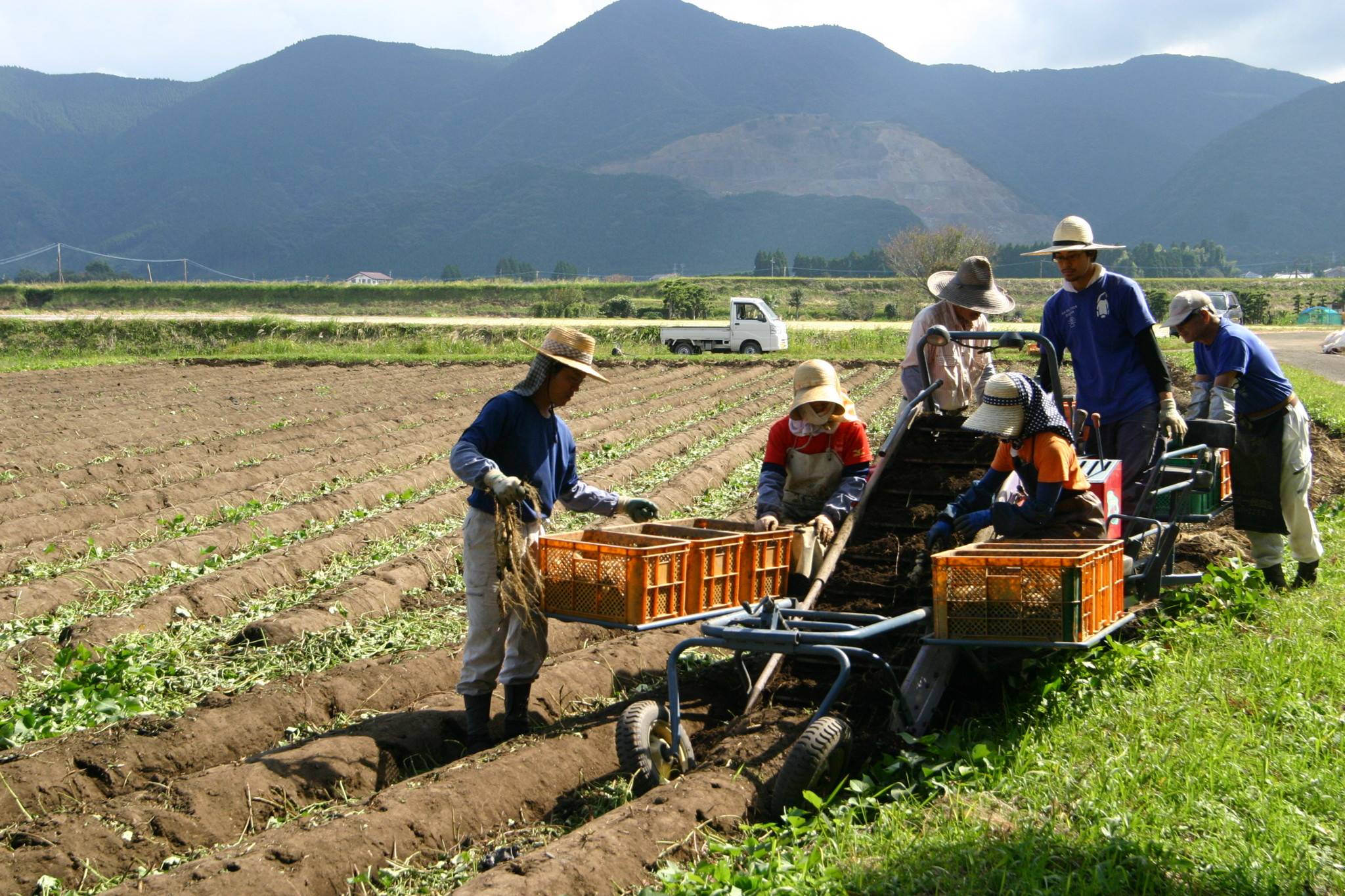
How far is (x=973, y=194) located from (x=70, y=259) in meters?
144

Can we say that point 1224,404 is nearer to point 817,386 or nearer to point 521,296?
point 817,386

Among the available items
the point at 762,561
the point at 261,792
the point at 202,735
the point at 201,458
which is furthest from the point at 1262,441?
the point at 201,458

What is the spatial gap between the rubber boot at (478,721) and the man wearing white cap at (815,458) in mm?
1596

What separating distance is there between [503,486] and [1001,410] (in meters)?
2.17

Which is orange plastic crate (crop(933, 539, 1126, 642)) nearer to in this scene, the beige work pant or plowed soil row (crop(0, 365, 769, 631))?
the beige work pant

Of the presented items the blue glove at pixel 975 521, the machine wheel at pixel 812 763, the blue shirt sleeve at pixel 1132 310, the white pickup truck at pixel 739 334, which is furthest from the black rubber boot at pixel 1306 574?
the white pickup truck at pixel 739 334

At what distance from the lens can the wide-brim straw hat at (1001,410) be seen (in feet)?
17.4

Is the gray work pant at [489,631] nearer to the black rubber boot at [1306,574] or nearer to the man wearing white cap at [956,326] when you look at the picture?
the man wearing white cap at [956,326]

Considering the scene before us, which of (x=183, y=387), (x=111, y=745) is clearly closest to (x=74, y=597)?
(x=111, y=745)

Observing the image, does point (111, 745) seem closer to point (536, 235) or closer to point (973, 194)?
point (536, 235)

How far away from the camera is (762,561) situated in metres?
5.41

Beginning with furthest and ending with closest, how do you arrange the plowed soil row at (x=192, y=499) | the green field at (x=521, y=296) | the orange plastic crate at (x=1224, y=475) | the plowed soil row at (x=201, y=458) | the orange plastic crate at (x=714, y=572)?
the green field at (x=521, y=296), the plowed soil row at (x=201, y=458), the plowed soil row at (x=192, y=499), the orange plastic crate at (x=1224, y=475), the orange plastic crate at (x=714, y=572)

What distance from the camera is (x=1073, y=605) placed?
4.56 m

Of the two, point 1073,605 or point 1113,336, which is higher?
point 1113,336
